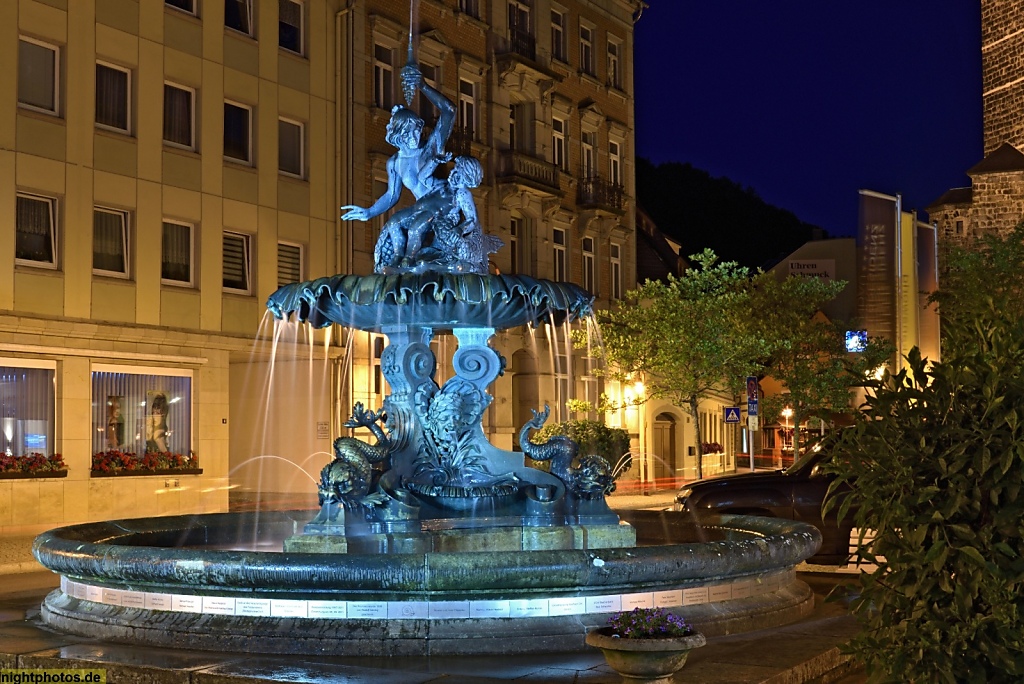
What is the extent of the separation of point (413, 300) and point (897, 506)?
7.13 m

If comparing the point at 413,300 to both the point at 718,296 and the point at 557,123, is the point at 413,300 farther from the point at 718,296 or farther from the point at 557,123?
the point at 557,123

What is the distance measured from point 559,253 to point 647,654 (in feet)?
110

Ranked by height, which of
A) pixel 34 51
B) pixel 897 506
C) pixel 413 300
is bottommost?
pixel 897 506

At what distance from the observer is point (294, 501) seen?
29.2 meters

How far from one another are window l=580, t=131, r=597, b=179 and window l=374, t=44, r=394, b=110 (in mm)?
9792

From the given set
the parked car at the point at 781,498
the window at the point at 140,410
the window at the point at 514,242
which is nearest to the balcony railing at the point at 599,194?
the window at the point at 514,242

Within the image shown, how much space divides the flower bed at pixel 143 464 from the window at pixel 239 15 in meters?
9.21

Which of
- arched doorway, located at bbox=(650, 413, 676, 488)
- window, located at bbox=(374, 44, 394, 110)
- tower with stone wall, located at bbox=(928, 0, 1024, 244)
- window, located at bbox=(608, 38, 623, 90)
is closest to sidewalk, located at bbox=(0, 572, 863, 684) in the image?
window, located at bbox=(374, 44, 394, 110)

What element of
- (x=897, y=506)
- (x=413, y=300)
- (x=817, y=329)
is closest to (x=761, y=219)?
(x=817, y=329)

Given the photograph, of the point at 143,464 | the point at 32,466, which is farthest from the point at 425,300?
the point at 143,464

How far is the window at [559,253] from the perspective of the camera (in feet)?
132

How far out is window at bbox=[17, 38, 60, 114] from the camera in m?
24.4

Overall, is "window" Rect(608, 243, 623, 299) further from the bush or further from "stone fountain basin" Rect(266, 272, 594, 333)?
"stone fountain basin" Rect(266, 272, 594, 333)

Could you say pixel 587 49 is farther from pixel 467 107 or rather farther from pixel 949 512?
pixel 949 512
